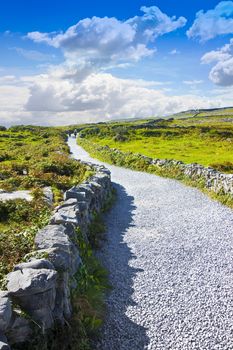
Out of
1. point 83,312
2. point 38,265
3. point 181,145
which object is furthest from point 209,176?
point 181,145

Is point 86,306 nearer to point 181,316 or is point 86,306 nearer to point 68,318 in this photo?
point 68,318

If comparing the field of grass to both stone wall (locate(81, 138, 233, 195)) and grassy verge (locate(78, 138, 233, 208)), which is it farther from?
stone wall (locate(81, 138, 233, 195))

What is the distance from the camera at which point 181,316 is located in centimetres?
1174

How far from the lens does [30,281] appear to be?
29.5 ft

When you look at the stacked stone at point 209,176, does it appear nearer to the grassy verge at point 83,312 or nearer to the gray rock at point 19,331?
the grassy verge at point 83,312

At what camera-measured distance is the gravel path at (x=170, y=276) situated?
35.6 ft

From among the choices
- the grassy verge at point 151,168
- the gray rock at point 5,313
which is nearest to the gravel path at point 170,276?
the grassy verge at point 151,168

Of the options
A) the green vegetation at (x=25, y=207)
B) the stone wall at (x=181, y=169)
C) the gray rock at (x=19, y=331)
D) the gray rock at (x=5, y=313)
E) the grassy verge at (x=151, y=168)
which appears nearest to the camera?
the gray rock at (x=5, y=313)

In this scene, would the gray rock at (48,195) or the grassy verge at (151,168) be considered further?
the grassy verge at (151,168)

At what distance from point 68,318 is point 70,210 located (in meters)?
7.39

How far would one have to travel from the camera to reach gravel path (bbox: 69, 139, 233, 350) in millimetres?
10844

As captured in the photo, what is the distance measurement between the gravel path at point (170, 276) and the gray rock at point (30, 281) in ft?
8.98

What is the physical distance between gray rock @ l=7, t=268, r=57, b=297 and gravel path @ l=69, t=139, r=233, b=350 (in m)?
2.74

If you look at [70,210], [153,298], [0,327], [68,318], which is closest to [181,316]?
[153,298]
